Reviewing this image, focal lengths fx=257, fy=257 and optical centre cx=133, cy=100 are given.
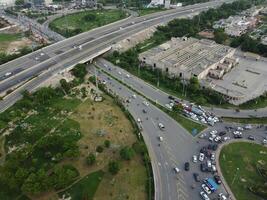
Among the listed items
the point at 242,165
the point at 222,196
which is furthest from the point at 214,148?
the point at 222,196

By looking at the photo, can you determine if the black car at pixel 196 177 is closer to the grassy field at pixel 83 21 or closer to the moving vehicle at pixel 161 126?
the moving vehicle at pixel 161 126

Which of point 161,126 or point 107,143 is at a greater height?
point 161,126

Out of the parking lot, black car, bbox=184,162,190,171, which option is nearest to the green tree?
the parking lot

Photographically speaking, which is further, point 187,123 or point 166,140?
point 187,123

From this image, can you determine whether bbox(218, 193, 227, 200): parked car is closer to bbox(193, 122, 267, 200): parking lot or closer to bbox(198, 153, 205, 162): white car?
bbox(193, 122, 267, 200): parking lot

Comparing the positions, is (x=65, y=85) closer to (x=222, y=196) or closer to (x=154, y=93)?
(x=154, y=93)

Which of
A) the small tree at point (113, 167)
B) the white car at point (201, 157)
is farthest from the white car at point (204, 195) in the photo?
the small tree at point (113, 167)
